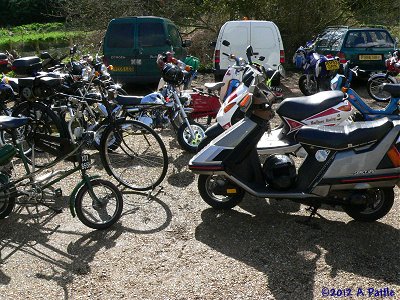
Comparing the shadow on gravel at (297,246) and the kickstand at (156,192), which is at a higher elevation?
the shadow on gravel at (297,246)

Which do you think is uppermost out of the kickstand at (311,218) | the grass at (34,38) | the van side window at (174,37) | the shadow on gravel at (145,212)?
the kickstand at (311,218)

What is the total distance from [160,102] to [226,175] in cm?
214

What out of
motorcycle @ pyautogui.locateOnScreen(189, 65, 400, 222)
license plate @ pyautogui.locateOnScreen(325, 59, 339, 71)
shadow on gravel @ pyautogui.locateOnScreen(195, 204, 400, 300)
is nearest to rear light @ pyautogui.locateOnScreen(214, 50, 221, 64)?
license plate @ pyautogui.locateOnScreen(325, 59, 339, 71)

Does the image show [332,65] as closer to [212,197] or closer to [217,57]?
[217,57]

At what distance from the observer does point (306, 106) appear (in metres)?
4.76

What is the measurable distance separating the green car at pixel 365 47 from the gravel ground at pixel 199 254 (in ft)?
23.4

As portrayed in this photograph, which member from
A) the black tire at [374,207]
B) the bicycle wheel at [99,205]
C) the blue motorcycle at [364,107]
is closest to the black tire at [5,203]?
the bicycle wheel at [99,205]

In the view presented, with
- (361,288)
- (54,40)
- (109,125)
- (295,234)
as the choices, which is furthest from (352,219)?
(54,40)

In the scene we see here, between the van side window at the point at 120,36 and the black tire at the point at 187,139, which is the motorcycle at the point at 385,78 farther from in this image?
the van side window at the point at 120,36

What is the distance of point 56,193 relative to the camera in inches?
169

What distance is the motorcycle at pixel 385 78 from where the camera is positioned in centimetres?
952

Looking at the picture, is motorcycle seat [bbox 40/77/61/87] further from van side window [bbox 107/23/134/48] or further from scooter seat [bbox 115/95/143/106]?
van side window [bbox 107/23/134/48]

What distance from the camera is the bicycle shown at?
4.00 metres

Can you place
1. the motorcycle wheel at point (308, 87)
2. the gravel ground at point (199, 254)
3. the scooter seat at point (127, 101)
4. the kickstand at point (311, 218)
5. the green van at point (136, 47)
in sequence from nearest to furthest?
1. the gravel ground at point (199, 254)
2. the kickstand at point (311, 218)
3. the scooter seat at point (127, 101)
4. the green van at point (136, 47)
5. the motorcycle wheel at point (308, 87)
